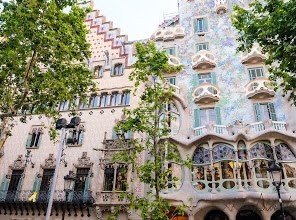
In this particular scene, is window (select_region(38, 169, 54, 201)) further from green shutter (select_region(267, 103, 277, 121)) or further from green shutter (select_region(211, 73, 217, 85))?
green shutter (select_region(267, 103, 277, 121))

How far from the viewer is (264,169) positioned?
54.3 ft

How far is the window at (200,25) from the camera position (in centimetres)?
2386

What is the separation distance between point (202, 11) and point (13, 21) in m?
17.0

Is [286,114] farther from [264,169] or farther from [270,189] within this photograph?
[270,189]

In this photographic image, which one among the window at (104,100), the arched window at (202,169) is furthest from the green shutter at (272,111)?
the window at (104,100)

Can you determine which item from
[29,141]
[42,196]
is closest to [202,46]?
[29,141]

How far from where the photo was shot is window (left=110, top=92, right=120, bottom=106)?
72.0 feet

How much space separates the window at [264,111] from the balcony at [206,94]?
2938 millimetres

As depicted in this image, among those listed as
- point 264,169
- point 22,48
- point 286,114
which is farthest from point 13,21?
point 286,114

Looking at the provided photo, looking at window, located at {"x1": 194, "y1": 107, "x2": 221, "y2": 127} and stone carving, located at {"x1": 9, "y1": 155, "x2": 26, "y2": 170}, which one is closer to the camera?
window, located at {"x1": 194, "y1": 107, "x2": 221, "y2": 127}

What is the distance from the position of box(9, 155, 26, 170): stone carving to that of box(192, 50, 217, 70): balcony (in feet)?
51.9

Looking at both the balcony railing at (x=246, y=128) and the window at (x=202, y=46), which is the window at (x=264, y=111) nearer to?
the balcony railing at (x=246, y=128)

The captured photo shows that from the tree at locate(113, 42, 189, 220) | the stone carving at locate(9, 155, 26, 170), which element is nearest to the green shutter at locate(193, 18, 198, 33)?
the tree at locate(113, 42, 189, 220)

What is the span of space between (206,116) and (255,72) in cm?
526
